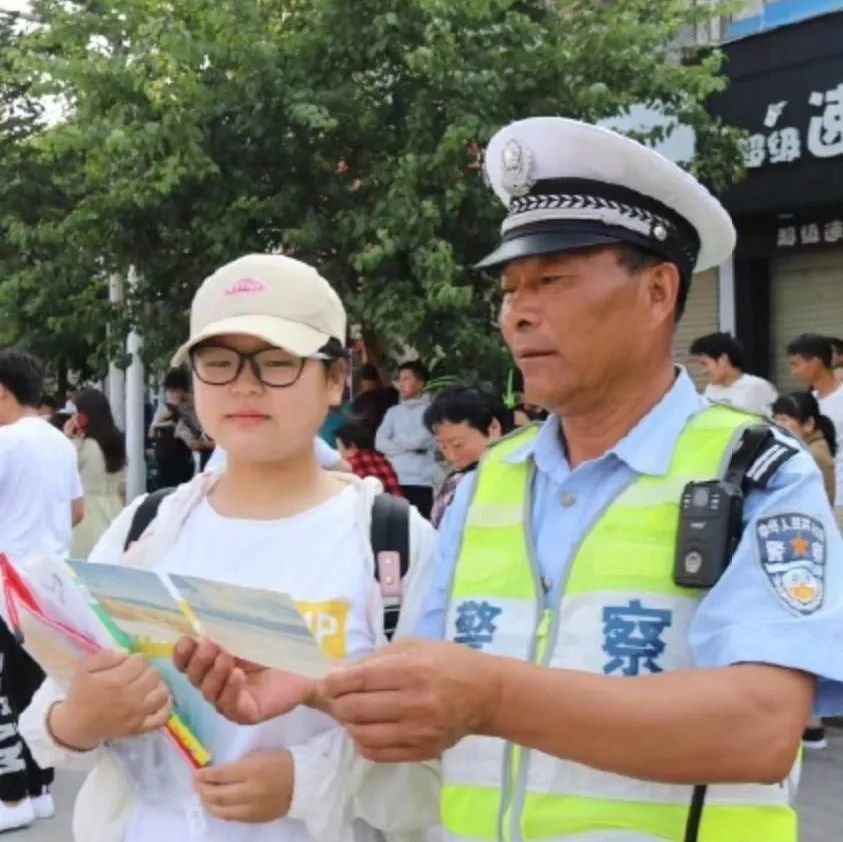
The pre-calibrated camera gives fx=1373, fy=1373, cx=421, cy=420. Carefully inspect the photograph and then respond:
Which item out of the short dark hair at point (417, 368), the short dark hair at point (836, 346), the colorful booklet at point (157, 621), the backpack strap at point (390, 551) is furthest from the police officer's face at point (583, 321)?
the short dark hair at point (417, 368)

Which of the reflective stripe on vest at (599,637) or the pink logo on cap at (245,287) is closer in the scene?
the reflective stripe on vest at (599,637)

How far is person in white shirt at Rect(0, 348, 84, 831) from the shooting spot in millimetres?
5297

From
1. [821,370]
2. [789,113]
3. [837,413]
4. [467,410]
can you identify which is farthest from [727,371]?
[789,113]

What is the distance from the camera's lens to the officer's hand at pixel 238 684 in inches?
64.1

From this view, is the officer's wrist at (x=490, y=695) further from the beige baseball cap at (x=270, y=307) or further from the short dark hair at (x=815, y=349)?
the short dark hair at (x=815, y=349)

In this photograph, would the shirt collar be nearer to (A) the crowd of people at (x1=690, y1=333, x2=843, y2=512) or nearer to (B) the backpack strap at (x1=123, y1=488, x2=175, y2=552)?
(B) the backpack strap at (x1=123, y1=488, x2=175, y2=552)

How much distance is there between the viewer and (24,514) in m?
5.31

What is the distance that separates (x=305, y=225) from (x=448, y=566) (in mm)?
7091

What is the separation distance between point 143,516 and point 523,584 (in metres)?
0.85

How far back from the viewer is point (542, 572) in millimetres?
1665

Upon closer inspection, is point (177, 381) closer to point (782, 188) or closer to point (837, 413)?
A: point (782, 188)

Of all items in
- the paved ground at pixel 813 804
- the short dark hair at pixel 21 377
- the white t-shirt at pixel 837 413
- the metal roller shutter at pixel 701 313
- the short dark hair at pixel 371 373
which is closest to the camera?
the paved ground at pixel 813 804

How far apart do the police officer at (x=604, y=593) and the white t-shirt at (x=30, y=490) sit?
378 centimetres

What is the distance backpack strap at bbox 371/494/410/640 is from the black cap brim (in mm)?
648
